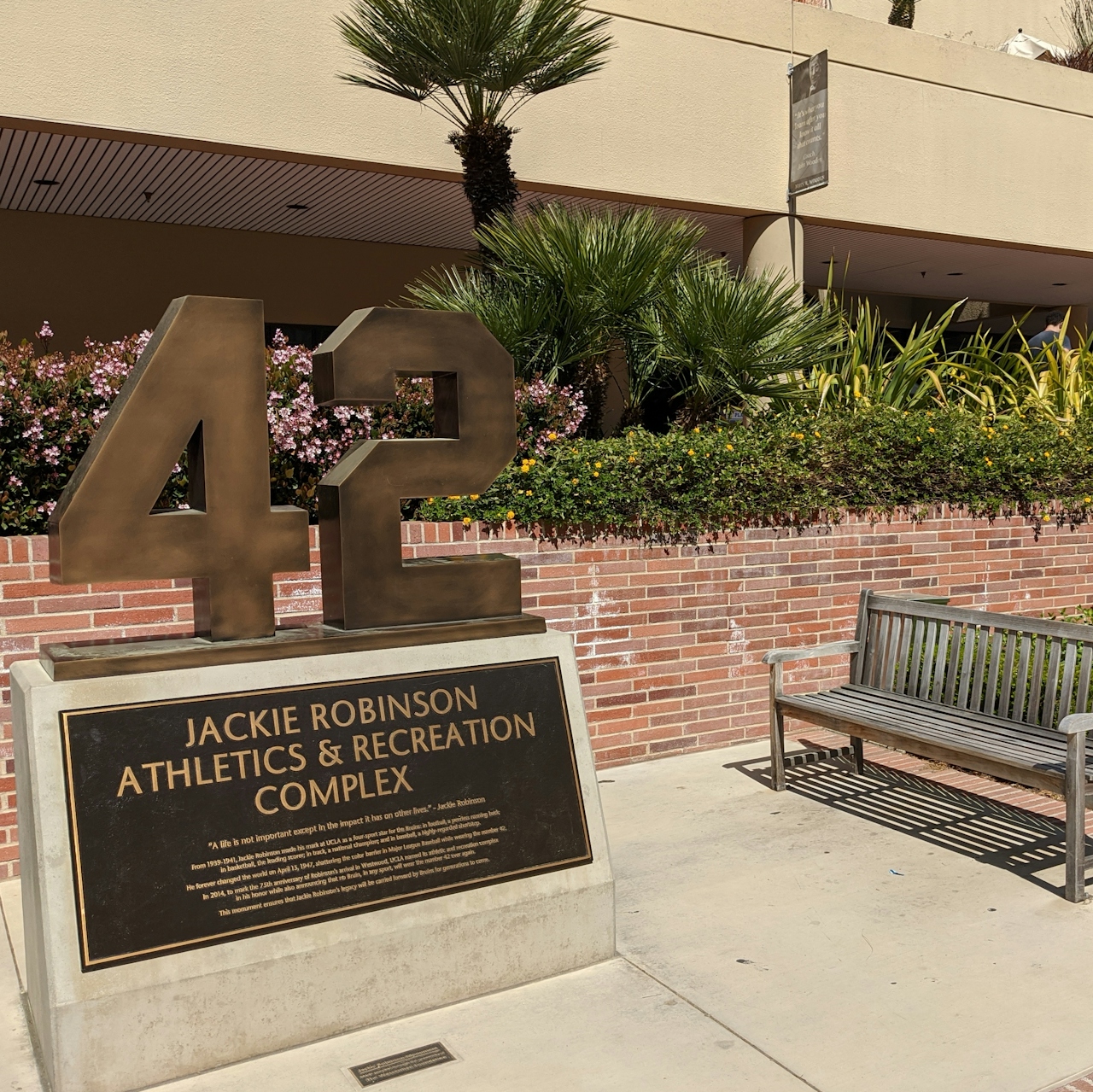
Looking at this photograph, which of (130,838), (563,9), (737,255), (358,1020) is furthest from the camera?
(737,255)

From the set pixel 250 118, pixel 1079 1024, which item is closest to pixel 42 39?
Result: pixel 250 118

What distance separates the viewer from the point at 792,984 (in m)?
3.84

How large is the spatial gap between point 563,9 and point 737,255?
23.0 feet

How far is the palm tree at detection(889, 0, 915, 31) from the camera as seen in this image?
12.7 meters

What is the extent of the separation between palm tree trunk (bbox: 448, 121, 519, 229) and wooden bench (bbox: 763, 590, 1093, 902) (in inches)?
155

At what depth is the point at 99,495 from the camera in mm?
3529

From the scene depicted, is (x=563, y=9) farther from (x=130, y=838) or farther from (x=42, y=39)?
(x=130, y=838)

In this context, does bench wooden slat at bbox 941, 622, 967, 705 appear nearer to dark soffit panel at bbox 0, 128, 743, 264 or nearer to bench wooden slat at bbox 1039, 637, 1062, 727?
bench wooden slat at bbox 1039, 637, 1062, 727

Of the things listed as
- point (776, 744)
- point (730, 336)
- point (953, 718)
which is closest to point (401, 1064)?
Result: point (776, 744)

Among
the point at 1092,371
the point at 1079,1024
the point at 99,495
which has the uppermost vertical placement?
the point at 1092,371

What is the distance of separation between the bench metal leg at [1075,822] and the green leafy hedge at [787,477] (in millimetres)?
2751

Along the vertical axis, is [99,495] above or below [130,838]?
above

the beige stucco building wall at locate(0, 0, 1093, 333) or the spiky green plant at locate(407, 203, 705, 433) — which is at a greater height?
the beige stucco building wall at locate(0, 0, 1093, 333)

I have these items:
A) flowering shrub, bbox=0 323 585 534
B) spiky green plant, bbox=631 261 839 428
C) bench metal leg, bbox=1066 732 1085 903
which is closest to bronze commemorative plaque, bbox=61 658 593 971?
flowering shrub, bbox=0 323 585 534
